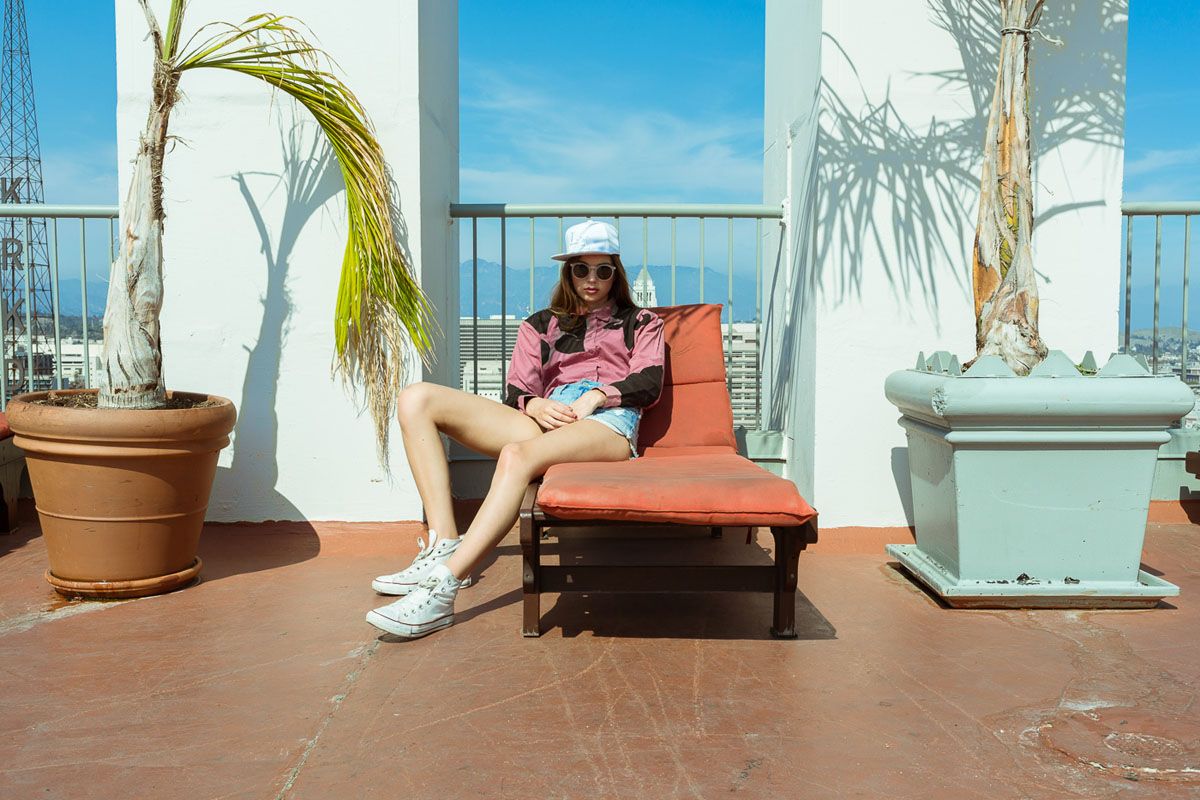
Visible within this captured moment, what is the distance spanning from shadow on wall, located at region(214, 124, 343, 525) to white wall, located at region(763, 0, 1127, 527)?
7.06ft

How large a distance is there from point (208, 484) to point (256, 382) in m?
0.75

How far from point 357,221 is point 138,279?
2.84 ft

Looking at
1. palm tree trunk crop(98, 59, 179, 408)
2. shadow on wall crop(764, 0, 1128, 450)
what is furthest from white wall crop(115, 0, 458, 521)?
shadow on wall crop(764, 0, 1128, 450)

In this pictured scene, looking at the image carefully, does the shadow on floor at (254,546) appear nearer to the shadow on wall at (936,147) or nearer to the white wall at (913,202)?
the white wall at (913,202)

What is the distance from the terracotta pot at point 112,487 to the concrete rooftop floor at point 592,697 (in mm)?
120

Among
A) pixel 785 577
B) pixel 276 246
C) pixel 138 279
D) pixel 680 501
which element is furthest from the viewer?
pixel 276 246

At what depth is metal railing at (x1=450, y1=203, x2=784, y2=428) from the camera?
455 centimetres

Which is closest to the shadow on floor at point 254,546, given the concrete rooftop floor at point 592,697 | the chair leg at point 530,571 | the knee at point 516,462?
the concrete rooftop floor at point 592,697

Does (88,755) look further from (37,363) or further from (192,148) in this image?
(37,363)

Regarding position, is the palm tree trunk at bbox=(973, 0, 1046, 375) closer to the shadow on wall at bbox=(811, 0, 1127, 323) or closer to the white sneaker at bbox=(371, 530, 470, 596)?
the shadow on wall at bbox=(811, 0, 1127, 323)

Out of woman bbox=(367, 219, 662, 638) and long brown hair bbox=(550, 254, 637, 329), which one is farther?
long brown hair bbox=(550, 254, 637, 329)

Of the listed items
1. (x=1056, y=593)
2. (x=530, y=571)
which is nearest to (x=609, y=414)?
(x=530, y=571)

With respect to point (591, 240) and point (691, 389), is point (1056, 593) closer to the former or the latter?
point (691, 389)

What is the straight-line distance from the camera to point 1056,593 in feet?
10.5
